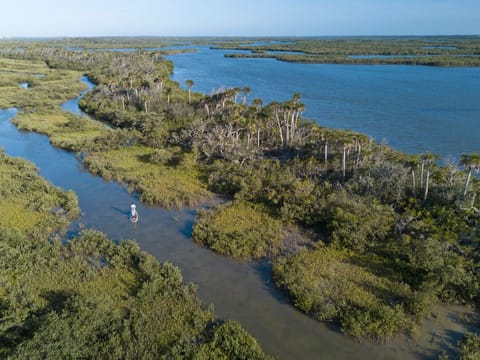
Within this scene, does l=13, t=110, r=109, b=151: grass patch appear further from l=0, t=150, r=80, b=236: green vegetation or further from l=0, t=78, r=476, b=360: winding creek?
l=0, t=78, r=476, b=360: winding creek

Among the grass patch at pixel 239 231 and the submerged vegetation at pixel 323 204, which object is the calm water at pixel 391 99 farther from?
the grass patch at pixel 239 231

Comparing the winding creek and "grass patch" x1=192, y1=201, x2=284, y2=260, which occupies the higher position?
"grass patch" x1=192, y1=201, x2=284, y2=260

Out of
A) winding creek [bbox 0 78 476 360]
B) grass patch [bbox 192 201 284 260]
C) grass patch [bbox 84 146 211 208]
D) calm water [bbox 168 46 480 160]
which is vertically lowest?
winding creek [bbox 0 78 476 360]

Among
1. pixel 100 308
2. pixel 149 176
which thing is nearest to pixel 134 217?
pixel 149 176

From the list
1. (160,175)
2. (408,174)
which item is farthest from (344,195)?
(160,175)

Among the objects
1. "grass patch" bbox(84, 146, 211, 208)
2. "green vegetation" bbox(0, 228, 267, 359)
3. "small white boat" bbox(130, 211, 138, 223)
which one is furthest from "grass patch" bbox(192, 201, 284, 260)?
"small white boat" bbox(130, 211, 138, 223)

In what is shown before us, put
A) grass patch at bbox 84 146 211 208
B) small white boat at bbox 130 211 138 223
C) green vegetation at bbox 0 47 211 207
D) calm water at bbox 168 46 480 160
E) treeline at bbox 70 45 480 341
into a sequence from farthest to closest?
calm water at bbox 168 46 480 160, green vegetation at bbox 0 47 211 207, grass patch at bbox 84 146 211 208, small white boat at bbox 130 211 138 223, treeline at bbox 70 45 480 341
